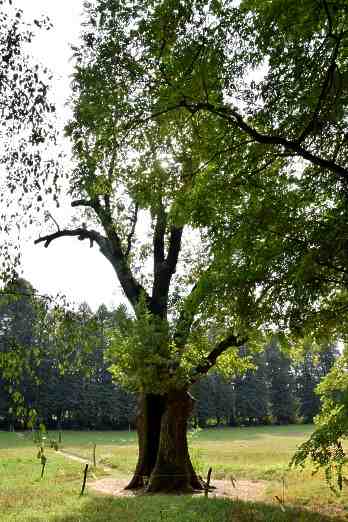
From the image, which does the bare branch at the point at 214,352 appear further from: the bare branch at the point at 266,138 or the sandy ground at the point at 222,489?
the bare branch at the point at 266,138

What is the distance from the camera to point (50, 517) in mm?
12219

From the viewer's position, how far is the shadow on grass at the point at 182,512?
11.9 metres

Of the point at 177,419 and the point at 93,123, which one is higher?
the point at 93,123

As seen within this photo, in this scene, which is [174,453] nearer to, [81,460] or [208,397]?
[81,460]

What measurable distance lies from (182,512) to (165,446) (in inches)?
215

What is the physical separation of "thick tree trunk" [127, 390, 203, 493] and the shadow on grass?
2.43 meters

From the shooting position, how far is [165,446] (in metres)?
18.4

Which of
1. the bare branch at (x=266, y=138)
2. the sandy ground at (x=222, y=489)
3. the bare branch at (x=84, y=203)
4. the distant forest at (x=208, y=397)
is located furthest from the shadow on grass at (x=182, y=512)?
the distant forest at (x=208, y=397)

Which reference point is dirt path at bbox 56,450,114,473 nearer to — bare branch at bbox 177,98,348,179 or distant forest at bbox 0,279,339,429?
distant forest at bbox 0,279,339,429

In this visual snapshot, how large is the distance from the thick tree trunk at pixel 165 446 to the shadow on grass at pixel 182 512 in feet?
7.96

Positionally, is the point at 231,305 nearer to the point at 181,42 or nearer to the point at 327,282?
the point at 327,282

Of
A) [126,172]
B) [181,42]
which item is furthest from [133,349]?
[181,42]

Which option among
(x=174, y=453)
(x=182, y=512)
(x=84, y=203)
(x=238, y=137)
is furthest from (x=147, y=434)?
(x=238, y=137)

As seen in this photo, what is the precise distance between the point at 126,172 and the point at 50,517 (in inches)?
348
